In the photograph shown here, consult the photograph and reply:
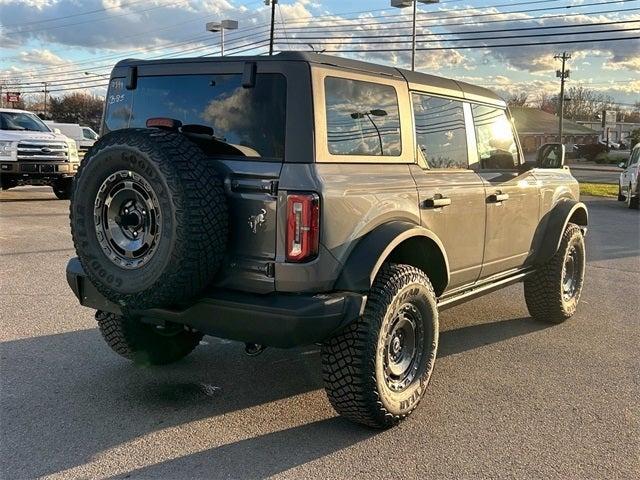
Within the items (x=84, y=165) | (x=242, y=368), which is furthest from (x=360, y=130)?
(x=242, y=368)

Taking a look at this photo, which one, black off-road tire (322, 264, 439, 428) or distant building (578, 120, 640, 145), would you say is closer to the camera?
black off-road tire (322, 264, 439, 428)

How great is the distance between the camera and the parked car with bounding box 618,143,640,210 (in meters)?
16.9

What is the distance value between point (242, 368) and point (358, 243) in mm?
1599

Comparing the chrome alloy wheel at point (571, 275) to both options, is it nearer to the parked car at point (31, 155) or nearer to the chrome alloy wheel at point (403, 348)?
the chrome alloy wheel at point (403, 348)

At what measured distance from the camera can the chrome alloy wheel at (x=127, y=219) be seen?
3.18 meters

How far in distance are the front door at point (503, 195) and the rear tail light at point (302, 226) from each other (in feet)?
6.15

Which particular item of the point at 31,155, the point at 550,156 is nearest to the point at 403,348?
the point at 550,156

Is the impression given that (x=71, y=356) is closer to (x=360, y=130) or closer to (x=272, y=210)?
(x=272, y=210)

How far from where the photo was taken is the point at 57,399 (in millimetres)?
3781

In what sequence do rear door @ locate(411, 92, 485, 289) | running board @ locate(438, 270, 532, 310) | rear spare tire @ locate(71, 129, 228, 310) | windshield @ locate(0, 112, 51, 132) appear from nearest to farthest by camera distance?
rear spare tire @ locate(71, 129, 228, 310), rear door @ locate(411, 92, 485, 289), running board @ locate(438, 270, 532, 310), windshield @ locate(0, 112, 51, 132)

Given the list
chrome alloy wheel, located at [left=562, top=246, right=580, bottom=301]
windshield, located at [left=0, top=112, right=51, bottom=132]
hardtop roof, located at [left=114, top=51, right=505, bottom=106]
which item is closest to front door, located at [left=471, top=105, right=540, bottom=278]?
hardtop roof, located at [left=114, top=51, right=505, bottom=106]

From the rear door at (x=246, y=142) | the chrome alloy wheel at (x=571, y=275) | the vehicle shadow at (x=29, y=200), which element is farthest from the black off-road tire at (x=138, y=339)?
the vehicle shadow at (x=29, y=200)

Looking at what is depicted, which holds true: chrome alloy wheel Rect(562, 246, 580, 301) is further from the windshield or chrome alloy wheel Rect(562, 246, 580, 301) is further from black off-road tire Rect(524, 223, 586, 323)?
the windshield

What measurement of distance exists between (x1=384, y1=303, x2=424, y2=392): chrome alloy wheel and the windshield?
44.4 ft
